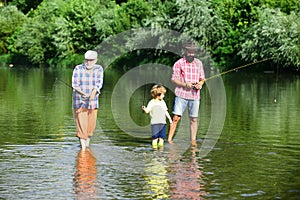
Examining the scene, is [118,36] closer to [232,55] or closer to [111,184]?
[232,55]

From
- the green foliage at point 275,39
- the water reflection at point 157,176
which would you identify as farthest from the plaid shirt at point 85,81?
the green foliage at point 275,39

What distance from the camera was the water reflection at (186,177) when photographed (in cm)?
936

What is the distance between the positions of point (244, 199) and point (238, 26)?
57075 millimetres

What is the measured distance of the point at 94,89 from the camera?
12.8m

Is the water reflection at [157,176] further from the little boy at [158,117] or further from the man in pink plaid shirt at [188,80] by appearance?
the man in pink plaid shirt at [188,80]

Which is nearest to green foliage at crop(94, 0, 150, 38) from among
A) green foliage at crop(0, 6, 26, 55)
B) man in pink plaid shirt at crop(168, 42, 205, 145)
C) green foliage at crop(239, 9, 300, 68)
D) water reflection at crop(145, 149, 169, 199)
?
green foliage at crop(239, 9, 300, 68)

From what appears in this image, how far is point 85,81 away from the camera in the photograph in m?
12.8

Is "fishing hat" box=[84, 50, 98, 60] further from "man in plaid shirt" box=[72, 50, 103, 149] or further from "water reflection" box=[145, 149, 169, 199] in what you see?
"water reflection" box=[145, 149, 169, 199]

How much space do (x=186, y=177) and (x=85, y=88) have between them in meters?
3.12

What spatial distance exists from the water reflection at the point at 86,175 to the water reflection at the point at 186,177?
3.28 feet

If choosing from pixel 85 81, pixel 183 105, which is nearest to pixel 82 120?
pixel 85 81

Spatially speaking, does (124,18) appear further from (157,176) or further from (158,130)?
(157,176)

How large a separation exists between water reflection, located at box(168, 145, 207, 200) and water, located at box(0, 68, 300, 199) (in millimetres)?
12

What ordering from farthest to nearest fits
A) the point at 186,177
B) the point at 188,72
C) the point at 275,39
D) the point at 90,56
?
1. the point at 275,39
2. the point at 188,72
3. the point at 90,56
4. the point at 186,177
